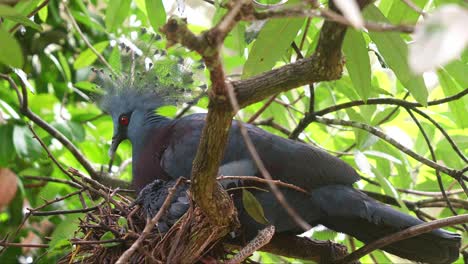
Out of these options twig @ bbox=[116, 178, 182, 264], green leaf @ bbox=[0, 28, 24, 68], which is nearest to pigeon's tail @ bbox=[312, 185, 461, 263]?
twig @ bbox=[116, 178, 182, 264]

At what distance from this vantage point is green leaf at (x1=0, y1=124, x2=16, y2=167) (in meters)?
2.52

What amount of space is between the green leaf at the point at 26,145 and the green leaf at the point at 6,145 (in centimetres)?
4

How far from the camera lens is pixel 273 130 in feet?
8.68

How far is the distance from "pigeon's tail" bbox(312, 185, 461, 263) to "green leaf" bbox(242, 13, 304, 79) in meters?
0.50

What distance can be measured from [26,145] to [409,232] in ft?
4.77

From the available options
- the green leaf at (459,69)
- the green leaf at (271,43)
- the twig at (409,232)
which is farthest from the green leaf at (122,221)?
the green leaf at (459,69)

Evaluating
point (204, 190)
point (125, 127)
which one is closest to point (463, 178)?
point (204, 190)

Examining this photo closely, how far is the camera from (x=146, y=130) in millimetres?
2215

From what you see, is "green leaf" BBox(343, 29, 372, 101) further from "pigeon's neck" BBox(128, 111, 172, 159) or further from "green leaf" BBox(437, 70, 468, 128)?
"pigeon's neck" BBox(128, 111, 172, 159)

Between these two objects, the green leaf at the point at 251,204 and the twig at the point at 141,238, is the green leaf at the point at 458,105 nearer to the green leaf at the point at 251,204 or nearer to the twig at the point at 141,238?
the green leaf at the point at 251,204

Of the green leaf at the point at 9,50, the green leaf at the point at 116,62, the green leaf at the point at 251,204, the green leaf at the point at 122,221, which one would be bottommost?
the green leaf at the point at 122,221

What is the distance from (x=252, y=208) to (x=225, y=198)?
0.40ft

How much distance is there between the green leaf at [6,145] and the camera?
8.28ft

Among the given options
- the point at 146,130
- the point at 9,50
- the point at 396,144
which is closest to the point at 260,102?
the point at 146,130
